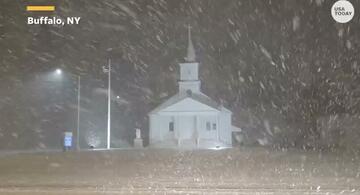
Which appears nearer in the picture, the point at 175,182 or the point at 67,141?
the point at 175,182

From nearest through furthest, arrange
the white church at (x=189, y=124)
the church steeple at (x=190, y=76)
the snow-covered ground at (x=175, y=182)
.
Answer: the snow-covered ground at (x=175, y=182) → the white church at (x=189, y=124) → the church steeple at (x=190, y=76)

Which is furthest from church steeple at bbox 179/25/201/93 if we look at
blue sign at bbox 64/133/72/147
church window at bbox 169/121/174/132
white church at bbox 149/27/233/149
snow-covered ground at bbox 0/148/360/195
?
snow-covered ground at bbox 0/148/360/195

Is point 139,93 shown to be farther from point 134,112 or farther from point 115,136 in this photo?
point 115,136

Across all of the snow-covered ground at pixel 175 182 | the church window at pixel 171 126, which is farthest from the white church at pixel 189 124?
the snow-covered ground at pixel 175 182

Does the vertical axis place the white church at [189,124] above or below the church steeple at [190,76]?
below

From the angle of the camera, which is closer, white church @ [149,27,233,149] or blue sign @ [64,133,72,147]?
blue sign @ [64,133,72,147]

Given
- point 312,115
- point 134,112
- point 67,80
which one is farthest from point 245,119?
point 67,80

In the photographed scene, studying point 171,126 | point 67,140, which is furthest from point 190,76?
point 67,140

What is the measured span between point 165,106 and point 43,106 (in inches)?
696

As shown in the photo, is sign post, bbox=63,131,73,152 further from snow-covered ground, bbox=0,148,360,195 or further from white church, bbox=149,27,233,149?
snow-covered ground, bbox=0,148,360,195

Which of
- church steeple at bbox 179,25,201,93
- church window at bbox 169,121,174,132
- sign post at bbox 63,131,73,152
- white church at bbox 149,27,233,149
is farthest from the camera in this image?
church steeple at bbox 179,25,201,93

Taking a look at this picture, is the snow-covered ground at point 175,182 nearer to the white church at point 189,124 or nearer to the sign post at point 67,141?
the sign post at point 67,141

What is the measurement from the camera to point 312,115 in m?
67.9

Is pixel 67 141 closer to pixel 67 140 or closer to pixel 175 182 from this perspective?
pixel 67 140
